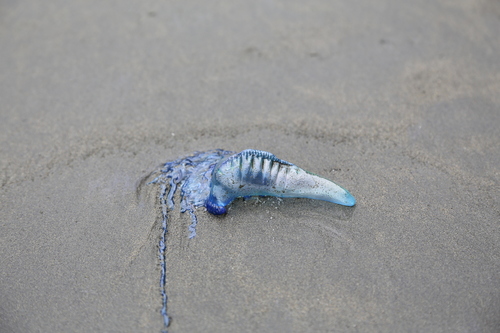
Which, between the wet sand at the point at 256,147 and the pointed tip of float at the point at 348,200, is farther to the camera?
the pointed tip of float at the point at 348,200

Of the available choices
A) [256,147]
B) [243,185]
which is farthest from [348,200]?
[256,147]

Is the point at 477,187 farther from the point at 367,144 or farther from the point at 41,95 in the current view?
the point at 41,95

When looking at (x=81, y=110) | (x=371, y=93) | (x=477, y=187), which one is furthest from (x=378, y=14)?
(x=81, y=110)

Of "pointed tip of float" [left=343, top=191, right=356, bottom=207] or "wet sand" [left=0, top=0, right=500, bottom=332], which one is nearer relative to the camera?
"wet sand" [left=0, top=0, right=500, bottom=332]

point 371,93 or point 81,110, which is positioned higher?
point 371,93

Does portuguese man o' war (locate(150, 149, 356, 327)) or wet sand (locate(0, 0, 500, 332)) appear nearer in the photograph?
wet sand (locate(0, 0, 500, 332))
